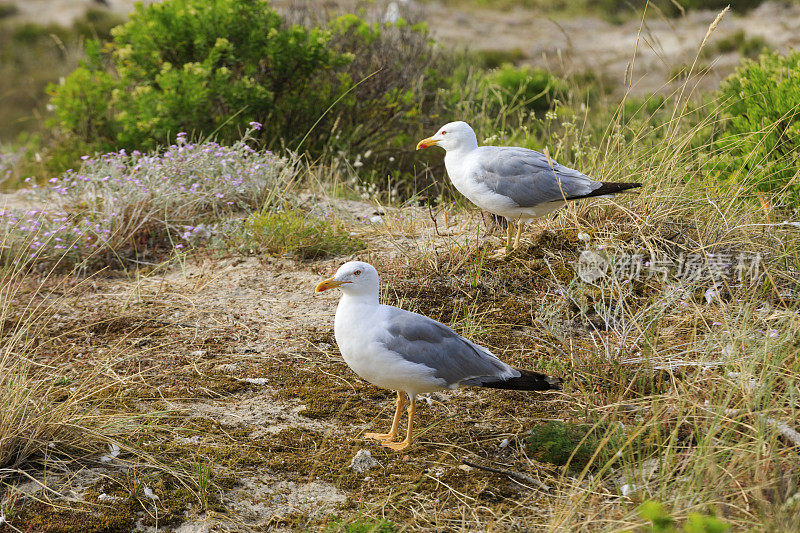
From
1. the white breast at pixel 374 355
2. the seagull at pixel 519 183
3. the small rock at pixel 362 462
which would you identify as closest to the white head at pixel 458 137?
the seagull at pixel 519 183

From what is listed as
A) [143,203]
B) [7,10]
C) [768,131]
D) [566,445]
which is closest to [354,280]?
[566,445]

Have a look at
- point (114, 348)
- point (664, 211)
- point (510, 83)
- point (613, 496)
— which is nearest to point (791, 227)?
point (664, 211)

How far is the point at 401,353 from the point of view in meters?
2.96

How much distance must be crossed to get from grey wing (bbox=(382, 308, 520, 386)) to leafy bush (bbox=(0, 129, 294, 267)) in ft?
7.83

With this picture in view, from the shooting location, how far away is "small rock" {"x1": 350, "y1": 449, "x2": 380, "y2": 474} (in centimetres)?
296

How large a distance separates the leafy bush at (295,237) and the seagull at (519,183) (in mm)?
933

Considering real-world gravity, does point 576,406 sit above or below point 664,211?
below

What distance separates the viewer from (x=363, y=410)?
344cm

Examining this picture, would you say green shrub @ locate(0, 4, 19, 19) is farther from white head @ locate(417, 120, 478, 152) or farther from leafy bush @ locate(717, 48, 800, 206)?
leafy bush @ locate(717, 48, 800, 206)

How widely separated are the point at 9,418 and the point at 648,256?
10.9 feet

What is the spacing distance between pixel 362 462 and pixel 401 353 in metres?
0.45

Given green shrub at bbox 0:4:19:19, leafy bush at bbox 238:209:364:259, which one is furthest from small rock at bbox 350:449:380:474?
green shrub at bbox 0:4:19:19

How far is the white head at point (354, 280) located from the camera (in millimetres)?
3038

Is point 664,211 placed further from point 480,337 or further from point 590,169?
point 480,337
